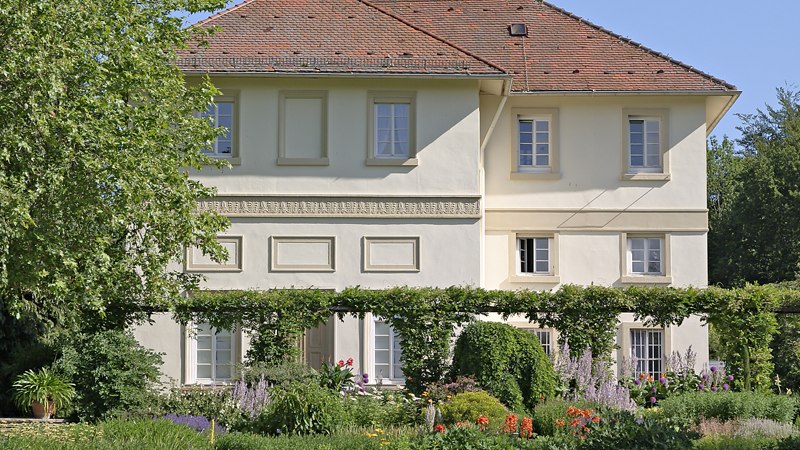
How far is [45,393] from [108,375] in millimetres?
1073

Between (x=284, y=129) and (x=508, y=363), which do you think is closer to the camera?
(x=508, y=363)

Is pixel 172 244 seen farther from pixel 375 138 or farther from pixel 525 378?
pixel 375 138

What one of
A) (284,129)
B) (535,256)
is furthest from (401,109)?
(535,256)

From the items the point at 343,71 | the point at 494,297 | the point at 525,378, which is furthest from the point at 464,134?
the point at 525,378

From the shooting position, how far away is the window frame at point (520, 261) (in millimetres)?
27297

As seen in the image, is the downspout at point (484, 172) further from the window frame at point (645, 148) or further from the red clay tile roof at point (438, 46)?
the window frame at point (645, 148)

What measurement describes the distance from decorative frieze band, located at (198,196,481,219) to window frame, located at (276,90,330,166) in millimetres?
769

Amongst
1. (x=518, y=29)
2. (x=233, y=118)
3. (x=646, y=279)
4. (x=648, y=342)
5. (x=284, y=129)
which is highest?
(x=518, y=29)

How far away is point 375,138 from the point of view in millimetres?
25266

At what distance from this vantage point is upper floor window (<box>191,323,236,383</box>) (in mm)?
24750

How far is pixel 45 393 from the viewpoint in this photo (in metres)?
18.7

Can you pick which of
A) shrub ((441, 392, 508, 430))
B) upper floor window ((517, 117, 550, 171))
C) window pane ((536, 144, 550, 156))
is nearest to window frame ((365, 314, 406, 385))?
upper floor window ((517, 117, 550, 171))

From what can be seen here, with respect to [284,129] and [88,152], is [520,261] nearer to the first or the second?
[284,129]

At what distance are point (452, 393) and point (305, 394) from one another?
3.30 meters
